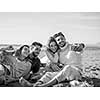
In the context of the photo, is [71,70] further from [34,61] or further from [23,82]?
[23,82]

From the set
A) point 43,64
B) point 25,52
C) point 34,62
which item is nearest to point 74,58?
point 43,64

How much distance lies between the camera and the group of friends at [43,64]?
10.3 ft

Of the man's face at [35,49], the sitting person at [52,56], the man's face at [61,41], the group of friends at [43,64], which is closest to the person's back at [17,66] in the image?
the group of friends at [43,64]

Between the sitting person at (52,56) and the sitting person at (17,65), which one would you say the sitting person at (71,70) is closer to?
the sitting person at (52,56)

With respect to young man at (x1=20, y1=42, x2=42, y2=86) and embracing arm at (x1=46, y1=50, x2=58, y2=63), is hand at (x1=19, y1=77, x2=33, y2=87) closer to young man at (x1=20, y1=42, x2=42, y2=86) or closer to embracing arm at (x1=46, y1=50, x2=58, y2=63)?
young man at (x1=20, y1=42, x2=42, y2=86)

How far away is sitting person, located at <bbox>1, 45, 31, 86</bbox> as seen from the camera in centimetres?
314

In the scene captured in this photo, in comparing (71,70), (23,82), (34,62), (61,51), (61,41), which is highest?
(61,41)

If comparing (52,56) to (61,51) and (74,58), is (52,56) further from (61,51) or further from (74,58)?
(74,58)

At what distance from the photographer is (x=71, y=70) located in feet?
10.3

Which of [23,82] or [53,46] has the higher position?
[53,46]

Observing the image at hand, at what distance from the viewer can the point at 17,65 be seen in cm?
315

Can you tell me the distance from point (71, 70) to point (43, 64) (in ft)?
1.09

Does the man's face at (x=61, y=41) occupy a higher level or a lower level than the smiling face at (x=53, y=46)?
higher
